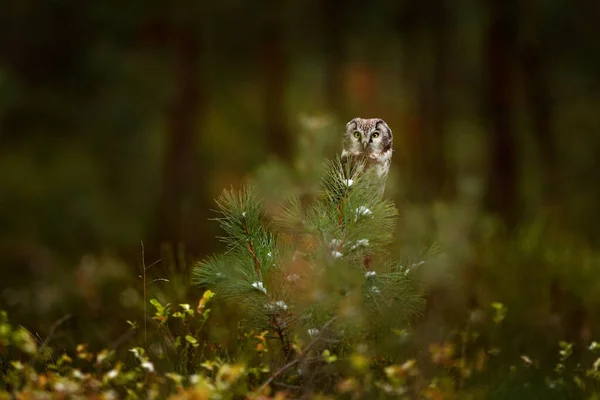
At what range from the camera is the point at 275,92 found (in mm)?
19000

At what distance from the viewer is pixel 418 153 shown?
21.2 m

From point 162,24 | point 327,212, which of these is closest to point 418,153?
point 162,24

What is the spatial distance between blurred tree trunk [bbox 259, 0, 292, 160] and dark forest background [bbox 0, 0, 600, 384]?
0.04m

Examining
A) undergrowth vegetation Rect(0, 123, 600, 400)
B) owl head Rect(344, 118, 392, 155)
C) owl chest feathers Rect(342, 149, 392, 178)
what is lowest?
undergrowth vegetation Rect(0, 123, 600, 400)

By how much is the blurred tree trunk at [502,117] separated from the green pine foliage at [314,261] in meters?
9.84

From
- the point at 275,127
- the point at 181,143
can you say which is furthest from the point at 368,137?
the point at 275,127

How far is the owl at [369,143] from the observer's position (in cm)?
523

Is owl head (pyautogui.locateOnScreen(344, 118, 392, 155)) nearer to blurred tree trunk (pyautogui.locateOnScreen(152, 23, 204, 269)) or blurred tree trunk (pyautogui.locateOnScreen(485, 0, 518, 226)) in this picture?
blurred tree trunk (pyautogui.locateOnScreen(485, 0, 518, 226))

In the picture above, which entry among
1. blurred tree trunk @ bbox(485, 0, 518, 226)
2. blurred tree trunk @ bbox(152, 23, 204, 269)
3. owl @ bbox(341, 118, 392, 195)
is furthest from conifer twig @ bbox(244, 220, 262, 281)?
blurred tree trunk @ bbox(152, 23, 204, 269)

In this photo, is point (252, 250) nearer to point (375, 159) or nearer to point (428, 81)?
point (375, 159)

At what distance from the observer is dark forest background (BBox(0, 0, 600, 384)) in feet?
32.7

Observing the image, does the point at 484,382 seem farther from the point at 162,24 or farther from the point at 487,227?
the point at 162,24

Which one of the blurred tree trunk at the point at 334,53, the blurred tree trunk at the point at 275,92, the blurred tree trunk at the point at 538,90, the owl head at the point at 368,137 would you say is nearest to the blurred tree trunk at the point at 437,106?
the blurred tree trunk at the point at 334,53

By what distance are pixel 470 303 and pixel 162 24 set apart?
9040 millimetres
